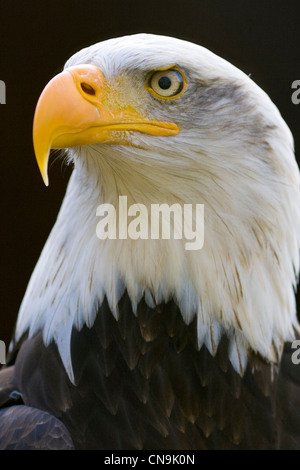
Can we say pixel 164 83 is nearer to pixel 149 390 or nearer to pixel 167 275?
pixel 167 275

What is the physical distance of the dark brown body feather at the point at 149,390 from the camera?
1.31 m

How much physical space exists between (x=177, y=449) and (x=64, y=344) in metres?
0.33

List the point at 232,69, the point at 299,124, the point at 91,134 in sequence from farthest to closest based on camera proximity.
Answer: the point at 299,124, the point at 232,69, the point at 91,134

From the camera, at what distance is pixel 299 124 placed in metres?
2.37

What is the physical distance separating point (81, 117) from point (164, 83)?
19 centimetres

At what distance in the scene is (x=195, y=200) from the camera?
128 cm

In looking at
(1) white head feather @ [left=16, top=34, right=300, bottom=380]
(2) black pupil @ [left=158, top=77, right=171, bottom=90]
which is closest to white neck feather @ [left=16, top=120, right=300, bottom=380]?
(1) white head feather @ [left=16, top=34, right=300, bottom=380]

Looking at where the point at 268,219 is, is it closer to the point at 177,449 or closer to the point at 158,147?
the point at 158,147

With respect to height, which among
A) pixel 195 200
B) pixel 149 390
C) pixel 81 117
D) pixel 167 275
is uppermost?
pixel 81 117

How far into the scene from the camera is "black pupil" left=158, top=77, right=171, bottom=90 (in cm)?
124

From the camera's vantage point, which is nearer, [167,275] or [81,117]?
[81,117]

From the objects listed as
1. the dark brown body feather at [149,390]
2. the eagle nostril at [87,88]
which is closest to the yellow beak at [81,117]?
the eagle nostril at [87,88]

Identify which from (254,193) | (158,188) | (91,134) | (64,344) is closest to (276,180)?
(254,193)

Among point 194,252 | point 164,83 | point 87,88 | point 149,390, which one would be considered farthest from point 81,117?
point 149,390
